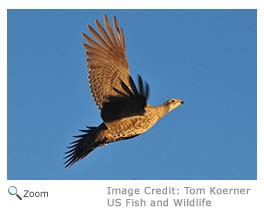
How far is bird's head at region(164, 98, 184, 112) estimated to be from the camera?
12605mm

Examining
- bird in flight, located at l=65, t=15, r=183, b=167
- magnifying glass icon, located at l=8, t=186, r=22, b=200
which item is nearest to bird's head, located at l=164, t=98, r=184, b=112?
bird in flight, located at l=65, t=15, r=183, b=167

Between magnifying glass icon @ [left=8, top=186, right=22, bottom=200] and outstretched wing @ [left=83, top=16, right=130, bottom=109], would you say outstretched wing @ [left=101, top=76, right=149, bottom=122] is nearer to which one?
outstretched wing @ [left=83, top=16, right=130, bottom=109]

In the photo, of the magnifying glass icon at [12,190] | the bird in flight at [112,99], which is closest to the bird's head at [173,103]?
the bird in flight at [112,99]

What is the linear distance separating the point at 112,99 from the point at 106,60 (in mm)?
693

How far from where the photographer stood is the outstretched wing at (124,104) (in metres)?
11.9

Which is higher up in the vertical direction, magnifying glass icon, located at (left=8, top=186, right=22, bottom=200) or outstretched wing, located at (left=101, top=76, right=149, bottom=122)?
outstretched wing, located at (left=101, top=76, right=149, bottom=122)

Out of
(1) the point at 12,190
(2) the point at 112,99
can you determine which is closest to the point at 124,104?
(2) the point at 112,99

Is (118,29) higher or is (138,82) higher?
(118,29)

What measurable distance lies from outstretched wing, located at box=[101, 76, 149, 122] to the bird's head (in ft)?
1.89

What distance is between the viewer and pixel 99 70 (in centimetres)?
1289
